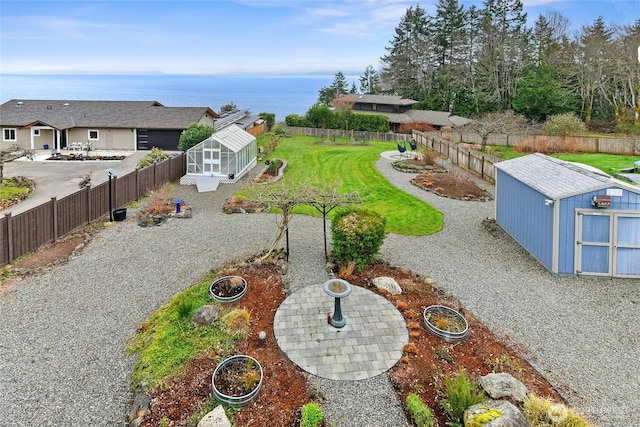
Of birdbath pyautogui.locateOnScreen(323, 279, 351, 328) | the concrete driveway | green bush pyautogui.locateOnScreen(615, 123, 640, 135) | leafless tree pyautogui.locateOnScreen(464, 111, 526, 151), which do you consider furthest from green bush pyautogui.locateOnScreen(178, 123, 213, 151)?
green bush pyautogui.locateOnScreen(615, 123, 640, 135)

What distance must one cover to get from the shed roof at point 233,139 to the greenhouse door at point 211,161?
0.67m

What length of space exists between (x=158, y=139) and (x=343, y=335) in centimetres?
2838

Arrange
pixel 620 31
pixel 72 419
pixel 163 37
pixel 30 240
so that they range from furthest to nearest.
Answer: pixel 163 37 < pixel 620 31 < pixel 30 240 < pixel 72 419

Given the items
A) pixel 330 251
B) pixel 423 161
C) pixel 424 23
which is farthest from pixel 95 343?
pixel 424 23

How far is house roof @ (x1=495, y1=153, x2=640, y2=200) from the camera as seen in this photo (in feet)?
30.6

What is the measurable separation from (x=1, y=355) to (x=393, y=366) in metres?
6.73

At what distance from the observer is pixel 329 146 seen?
33.8 meters

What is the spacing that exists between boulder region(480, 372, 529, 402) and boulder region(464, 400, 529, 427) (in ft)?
1.38

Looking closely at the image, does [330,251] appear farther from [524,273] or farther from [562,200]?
[562,200]

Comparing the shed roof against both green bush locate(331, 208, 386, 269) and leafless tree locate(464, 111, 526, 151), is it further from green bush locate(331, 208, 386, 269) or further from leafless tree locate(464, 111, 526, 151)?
leafless tree locate(464, 111, 526, 151)

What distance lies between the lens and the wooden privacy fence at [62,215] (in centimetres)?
1003

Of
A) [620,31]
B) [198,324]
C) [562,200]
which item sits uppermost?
[620,31]

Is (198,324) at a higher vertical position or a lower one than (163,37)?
lower

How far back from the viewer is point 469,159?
2252cm
